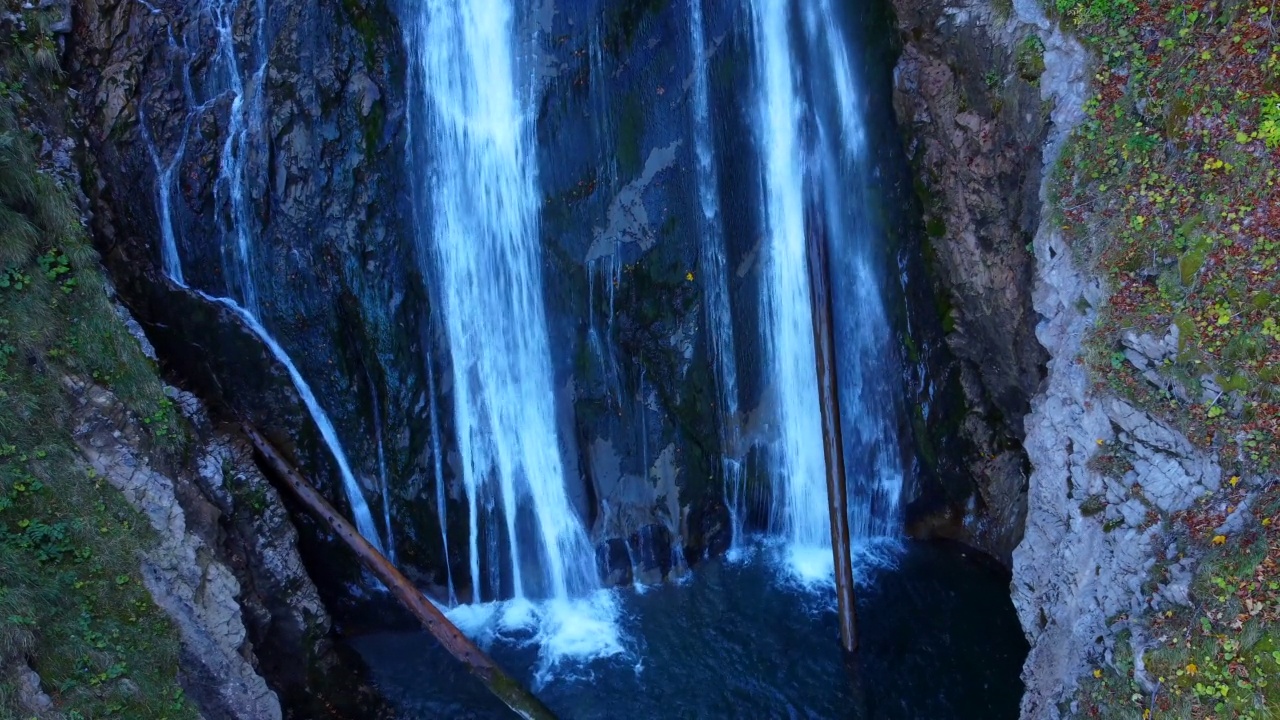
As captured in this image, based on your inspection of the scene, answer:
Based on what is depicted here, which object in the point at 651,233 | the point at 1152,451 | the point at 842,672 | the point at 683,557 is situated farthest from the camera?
the point at 683,557

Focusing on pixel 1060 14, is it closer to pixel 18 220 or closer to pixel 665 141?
pixel 665 141

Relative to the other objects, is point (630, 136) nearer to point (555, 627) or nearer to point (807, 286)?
point (807, 286)

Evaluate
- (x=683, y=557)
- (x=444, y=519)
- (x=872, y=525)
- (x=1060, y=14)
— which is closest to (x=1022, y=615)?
(x=872, y=525)

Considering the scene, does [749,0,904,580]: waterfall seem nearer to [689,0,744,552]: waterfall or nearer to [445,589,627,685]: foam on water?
[689,0,744,552]: waterfall

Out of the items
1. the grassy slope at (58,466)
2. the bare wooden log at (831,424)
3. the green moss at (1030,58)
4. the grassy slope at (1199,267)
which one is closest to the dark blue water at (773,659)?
the bare wooden log at (831,424)

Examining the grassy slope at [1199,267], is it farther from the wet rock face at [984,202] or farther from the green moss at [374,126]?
the green moss at [374,126]

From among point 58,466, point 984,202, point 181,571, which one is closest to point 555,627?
point 181,571
